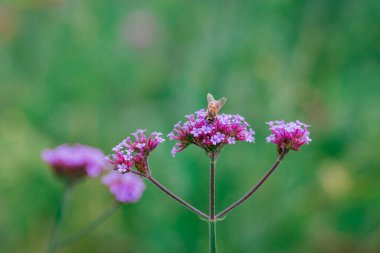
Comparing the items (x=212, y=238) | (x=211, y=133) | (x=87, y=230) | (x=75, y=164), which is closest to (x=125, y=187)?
(x=75, y=164)

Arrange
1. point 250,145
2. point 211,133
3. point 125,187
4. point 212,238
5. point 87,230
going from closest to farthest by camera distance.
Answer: point 212,238 → point 211,133 → point 125,187 → point 87,230 → point 250,145

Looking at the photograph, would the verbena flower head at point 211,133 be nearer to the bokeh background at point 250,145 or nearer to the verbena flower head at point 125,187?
the verbena flower head at point 125,187

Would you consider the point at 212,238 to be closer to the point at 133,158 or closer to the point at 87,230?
the point at 133,158

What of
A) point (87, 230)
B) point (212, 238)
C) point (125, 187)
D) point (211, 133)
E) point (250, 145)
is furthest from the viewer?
point (250, 145)

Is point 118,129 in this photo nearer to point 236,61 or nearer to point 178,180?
point 178,180

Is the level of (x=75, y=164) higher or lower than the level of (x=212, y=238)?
higher
